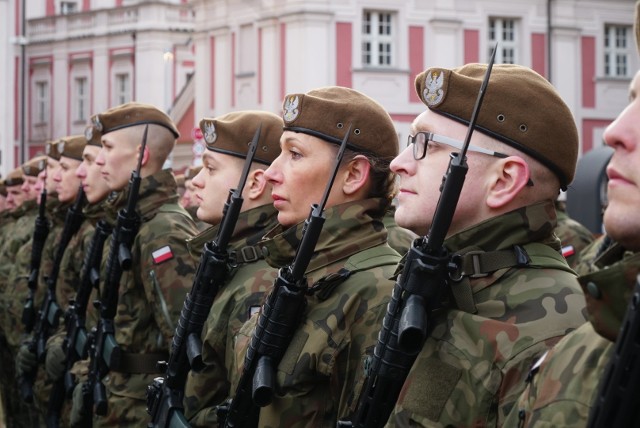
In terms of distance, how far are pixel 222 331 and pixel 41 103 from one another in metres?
46.6

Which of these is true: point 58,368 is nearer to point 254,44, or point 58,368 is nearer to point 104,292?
point 104,292

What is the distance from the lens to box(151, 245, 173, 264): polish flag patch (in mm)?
6027

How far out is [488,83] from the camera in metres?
3.34

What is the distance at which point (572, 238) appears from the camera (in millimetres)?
8188

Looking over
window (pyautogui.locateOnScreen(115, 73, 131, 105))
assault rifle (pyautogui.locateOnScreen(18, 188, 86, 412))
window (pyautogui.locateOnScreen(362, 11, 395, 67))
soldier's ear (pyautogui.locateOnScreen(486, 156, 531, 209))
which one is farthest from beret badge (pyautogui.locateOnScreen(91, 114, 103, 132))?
window (pyautogui.locateOnScreen(115, 73, 131, 105))

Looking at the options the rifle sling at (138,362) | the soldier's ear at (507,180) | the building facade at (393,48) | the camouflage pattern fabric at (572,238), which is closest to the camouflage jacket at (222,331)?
the rifle sling at (138,362)

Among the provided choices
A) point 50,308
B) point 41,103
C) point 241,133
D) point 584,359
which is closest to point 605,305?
point 584,359

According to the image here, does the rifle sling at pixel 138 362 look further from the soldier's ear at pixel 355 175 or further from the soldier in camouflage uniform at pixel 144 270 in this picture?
the soldier's ear at pixel 355 175

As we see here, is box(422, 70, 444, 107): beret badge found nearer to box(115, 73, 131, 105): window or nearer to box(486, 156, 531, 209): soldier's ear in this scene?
box(486, 156, 531, 209): soldier's ear

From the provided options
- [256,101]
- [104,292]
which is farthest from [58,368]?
[256,101]

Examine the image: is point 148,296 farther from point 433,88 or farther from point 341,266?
point 433,88

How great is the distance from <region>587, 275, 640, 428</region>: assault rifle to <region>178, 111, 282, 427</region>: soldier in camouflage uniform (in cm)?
256

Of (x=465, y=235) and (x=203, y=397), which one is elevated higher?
(x=465, y=235)

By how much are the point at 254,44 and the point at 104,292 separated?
2611 cm
